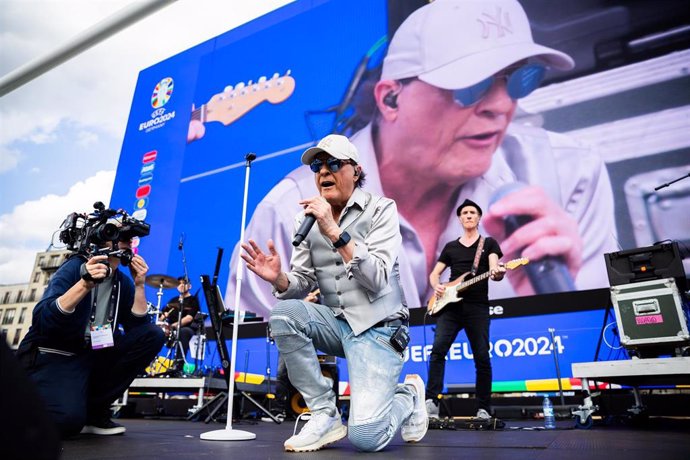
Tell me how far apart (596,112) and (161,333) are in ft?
15.2

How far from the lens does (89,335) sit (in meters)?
2.15

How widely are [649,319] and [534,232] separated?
1.91 meters

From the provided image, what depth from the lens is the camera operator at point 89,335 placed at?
1962 millimetres

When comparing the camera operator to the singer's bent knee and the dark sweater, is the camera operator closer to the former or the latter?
the dark sweater

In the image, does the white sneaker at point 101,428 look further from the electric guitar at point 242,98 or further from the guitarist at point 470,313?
the electric guitar at point 242,98

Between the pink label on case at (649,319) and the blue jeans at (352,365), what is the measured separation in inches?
79.7

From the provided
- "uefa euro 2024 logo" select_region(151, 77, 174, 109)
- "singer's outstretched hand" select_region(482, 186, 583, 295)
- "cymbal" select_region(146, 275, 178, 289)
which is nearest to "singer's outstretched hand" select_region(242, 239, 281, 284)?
"singer's outstretched hand" select_region(482, 186, 583, 295)

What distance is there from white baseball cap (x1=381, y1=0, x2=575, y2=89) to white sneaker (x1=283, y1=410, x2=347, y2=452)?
489 cm

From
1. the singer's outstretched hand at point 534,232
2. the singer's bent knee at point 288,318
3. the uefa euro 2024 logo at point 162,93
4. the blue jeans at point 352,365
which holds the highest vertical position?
the uefa euro 2024 logo at point 162,93

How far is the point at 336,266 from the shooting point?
192cm

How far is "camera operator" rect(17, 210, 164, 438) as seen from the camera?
196 centimetres

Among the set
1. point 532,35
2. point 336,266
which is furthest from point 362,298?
point 532,35

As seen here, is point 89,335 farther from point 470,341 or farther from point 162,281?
point 162,281

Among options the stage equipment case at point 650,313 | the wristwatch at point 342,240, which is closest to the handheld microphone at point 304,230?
the wristwatch at point 342,240
